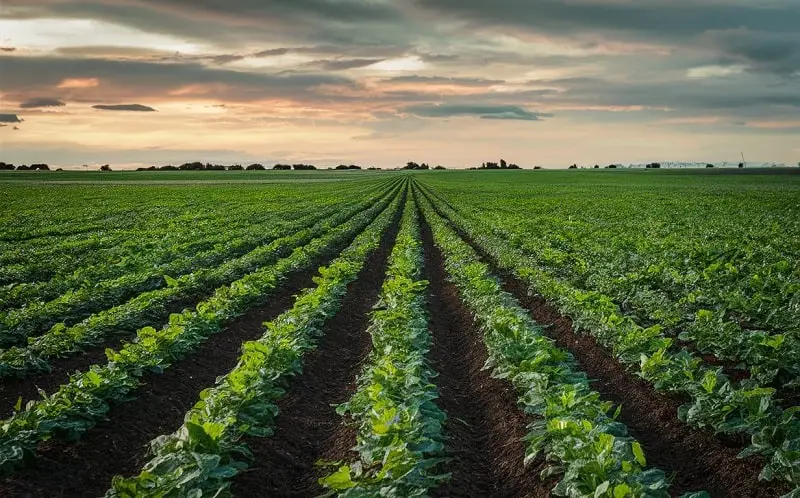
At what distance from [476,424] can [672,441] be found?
2.21m

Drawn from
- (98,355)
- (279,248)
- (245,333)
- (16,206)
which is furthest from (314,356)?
(16,206)

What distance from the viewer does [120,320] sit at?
11469mm

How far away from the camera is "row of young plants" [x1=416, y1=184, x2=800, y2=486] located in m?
5.77

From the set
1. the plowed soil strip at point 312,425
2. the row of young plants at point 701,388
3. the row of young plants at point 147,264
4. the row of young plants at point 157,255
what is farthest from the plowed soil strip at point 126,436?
the row of young plants at point 701,388

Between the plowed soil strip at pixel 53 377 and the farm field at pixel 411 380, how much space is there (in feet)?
0.12

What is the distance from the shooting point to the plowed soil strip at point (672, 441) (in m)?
5.99

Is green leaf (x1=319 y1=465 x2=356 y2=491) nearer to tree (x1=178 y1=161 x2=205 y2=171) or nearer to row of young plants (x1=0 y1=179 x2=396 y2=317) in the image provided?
row of young plants (x1=0 y1=179 x2=396 y2=317)

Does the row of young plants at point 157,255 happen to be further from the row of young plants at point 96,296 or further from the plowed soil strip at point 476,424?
the plowed soil strip at point 476,424

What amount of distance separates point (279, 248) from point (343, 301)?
817 cm

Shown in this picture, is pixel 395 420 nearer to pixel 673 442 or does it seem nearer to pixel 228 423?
pixel 228 423

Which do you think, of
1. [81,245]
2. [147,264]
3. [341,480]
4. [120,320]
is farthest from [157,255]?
[341,480]

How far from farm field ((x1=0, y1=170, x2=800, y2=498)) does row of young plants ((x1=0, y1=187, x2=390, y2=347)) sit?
2.3 inches

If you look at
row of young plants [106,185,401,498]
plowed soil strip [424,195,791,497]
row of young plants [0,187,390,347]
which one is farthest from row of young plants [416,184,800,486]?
row of young plants [0,187,390,347]

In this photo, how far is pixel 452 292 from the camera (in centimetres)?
1559
